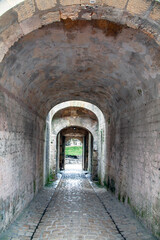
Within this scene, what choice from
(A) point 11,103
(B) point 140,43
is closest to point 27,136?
(A) point 11,103

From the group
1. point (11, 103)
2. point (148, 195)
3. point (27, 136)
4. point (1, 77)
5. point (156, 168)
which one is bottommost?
point (148, 195)

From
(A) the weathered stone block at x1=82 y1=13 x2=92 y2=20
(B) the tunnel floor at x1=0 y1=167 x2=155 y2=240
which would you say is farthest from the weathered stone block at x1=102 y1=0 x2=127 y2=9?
(B) the tunnel floor at x1=0 y1=167 x2=155 y2=240

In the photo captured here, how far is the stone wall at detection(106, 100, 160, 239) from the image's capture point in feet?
15.1

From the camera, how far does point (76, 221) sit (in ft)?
18.4

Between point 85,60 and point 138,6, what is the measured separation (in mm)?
2486

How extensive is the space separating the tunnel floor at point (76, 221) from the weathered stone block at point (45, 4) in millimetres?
4134

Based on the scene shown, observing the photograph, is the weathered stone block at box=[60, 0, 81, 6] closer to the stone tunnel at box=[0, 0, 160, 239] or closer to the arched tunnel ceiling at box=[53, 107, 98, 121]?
the stone tunnel at box=[0, 0, 160, 239]

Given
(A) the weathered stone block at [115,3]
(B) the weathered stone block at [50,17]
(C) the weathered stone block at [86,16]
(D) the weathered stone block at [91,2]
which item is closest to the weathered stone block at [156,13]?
(A) the weathered stone block at [115,3]

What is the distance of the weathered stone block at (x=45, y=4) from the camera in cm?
319

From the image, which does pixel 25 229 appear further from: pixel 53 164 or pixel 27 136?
pixel 53 164

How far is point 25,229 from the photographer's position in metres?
4.97

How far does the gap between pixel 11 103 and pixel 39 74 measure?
4.18 ft

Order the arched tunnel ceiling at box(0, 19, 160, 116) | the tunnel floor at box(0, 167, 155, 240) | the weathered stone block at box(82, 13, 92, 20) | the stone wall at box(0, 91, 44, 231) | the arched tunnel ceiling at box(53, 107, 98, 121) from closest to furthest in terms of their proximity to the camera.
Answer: the weathered stone block at box(82, 13, 92, 20), the arched tunnel ceiling at box(0, 19, 160, 116), the stone wall at box(0, 91, 44, 231), the tunnel floor at box(0, 167, 155, 240), the arched tunnel ceiling at box(53, 107, 98, 121)

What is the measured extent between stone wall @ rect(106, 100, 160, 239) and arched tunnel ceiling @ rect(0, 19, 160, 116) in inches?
19.2
